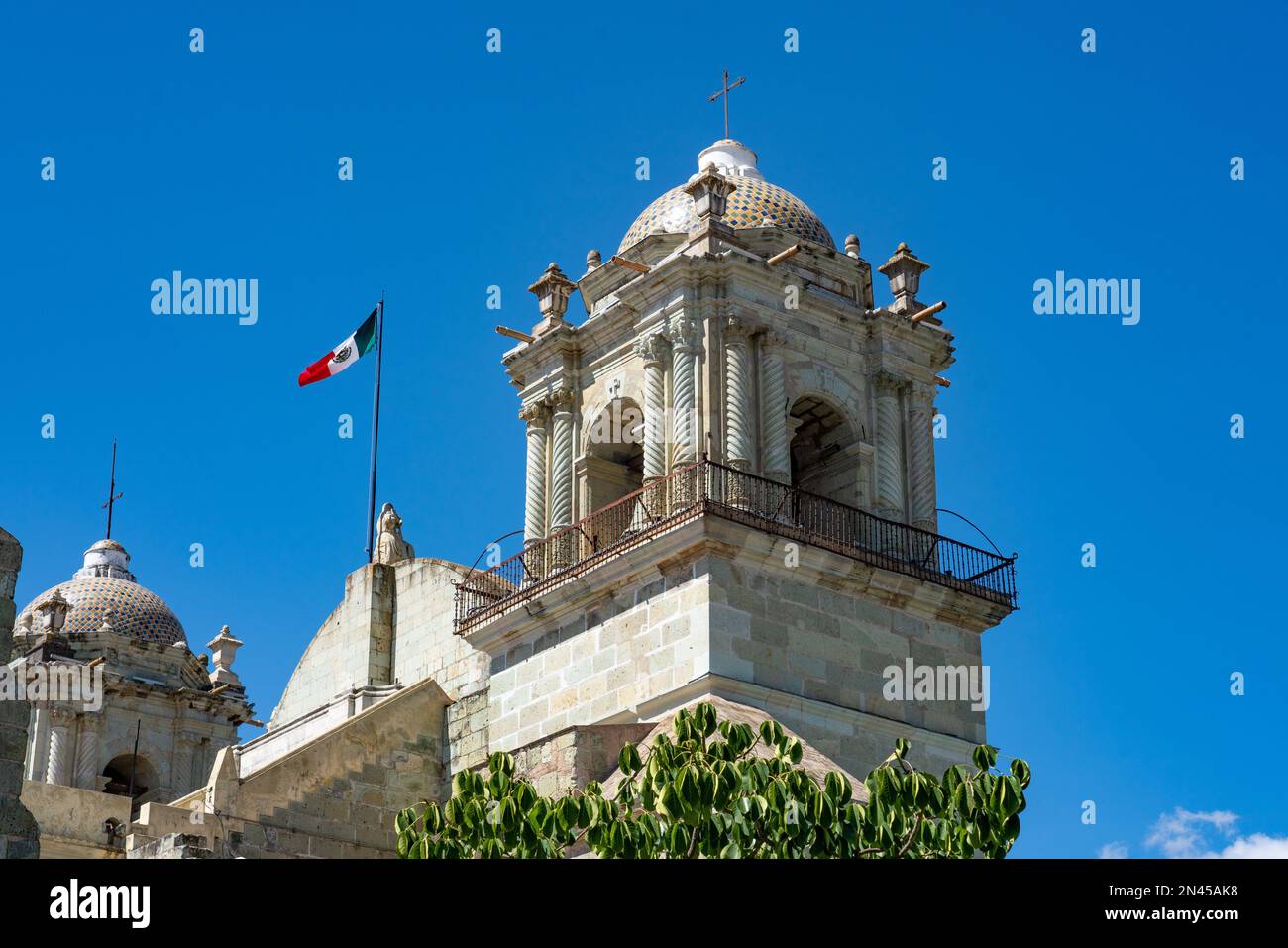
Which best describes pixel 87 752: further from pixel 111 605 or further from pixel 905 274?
Result: pixel 905 274

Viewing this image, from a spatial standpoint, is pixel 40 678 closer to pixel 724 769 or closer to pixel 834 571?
pixel 834 571

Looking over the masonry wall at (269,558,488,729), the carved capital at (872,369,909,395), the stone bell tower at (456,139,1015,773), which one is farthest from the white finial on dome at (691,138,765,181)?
the masonry wall at (269,558,488,729)

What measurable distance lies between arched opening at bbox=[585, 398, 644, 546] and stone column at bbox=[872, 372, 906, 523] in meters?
3.54

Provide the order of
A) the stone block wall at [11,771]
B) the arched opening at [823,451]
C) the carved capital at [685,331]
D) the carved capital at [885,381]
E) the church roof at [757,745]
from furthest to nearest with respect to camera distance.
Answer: the carved capital at [885,381] < the arched opening at [823,451] < the carved capital at [685,331] < the church roof at [757,745] < the stone block wall at [11,771]

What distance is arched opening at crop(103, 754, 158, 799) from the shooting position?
45531 mm

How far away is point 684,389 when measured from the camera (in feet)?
97.1

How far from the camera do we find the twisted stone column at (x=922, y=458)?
102 ft

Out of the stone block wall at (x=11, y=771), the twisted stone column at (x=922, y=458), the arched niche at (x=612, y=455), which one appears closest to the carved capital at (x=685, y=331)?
the arched niche at (x=612, y=455)

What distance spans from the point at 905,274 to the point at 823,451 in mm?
3156

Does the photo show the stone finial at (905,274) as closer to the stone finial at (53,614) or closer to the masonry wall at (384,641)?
the masonry wall at (384,641)

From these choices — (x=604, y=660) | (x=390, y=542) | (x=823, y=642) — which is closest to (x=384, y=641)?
(x=390, y=542)

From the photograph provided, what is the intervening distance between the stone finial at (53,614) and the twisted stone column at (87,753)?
199 cm
